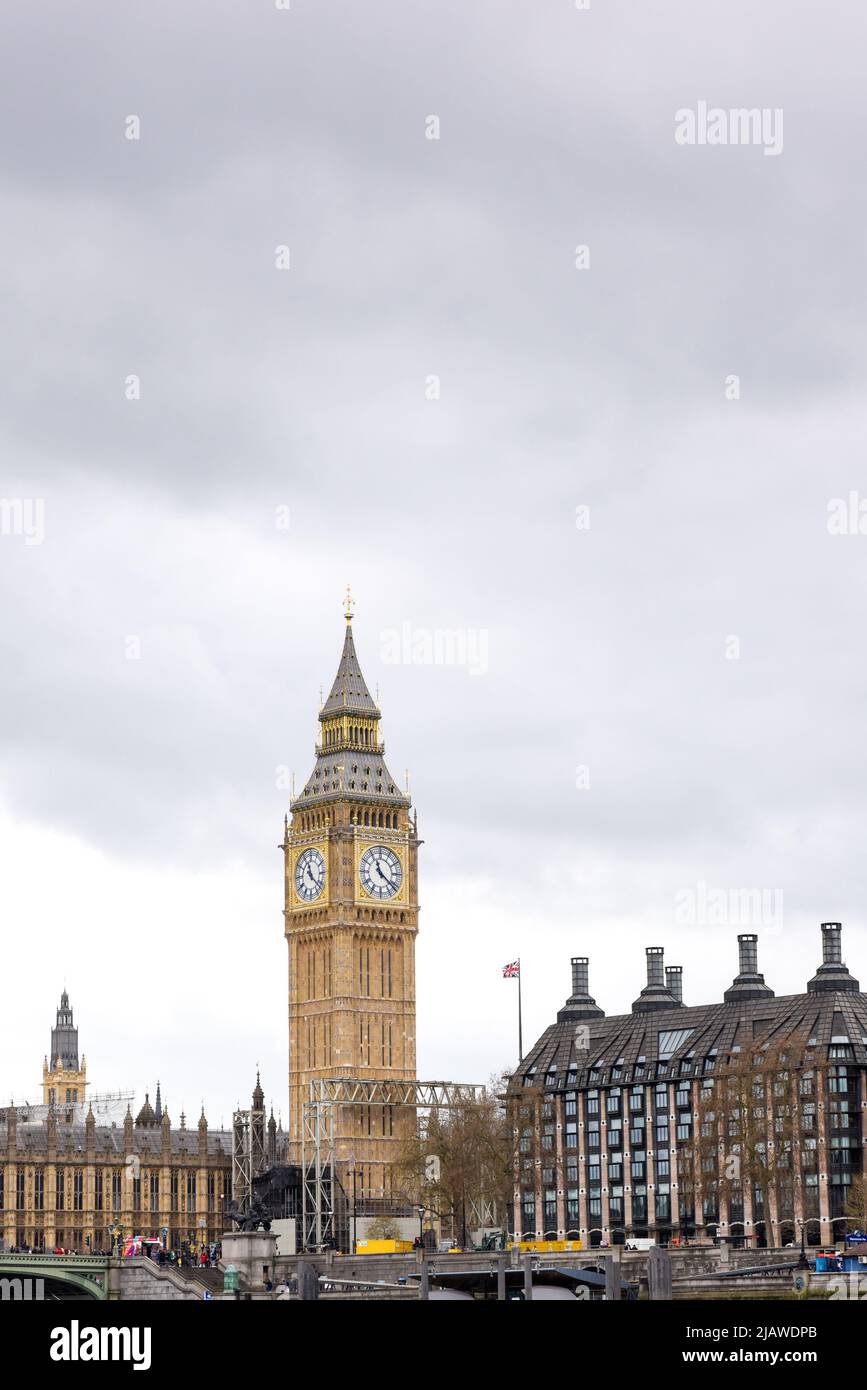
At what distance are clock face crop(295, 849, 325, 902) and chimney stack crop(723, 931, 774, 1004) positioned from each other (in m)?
33.8

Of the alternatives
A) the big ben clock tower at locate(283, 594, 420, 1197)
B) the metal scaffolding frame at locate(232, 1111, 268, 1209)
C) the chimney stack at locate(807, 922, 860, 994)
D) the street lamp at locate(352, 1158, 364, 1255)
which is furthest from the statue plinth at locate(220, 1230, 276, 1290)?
the chimney stack at locate(807, 922, 860, 994)

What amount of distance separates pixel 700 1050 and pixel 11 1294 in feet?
280

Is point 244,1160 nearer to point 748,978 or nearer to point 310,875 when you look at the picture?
point 310,875

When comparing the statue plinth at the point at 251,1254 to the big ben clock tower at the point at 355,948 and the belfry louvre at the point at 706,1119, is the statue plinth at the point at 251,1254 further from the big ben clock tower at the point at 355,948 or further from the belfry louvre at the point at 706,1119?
the big ben clock tower at the point at 355,948

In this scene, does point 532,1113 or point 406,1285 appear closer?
point 406,1285

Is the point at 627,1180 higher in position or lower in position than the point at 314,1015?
lower

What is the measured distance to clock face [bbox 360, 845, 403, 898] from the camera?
19612 cm

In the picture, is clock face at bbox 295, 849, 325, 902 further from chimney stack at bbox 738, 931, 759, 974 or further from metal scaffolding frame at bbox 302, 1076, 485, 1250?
chimney stack at bbox 738, 931, 759, 974

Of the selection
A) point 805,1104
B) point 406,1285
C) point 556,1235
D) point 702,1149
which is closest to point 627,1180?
point 556,1235

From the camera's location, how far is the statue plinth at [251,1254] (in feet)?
482

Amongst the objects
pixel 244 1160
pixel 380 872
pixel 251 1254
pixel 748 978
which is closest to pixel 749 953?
pixel 748 978
